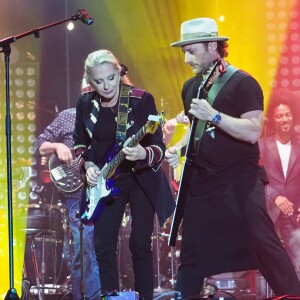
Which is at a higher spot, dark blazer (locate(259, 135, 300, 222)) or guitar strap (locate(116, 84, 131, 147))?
guitar strap (locate(116, 84, 131, 147))

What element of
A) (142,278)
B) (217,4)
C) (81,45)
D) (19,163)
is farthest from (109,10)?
(142,278)

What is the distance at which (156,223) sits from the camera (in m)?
7.16

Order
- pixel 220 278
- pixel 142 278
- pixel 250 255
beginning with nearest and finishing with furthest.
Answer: pixel 250 255
pixel 142 278
pixel 220 278

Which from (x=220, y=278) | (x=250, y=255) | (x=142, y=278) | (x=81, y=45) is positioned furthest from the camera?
(x=81, y=45)

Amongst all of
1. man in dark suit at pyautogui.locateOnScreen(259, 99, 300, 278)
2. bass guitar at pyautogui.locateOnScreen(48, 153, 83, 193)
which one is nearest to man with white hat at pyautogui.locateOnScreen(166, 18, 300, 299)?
bass guitar at pyautogui.locateOnScreen(48, 153, 83, 193)

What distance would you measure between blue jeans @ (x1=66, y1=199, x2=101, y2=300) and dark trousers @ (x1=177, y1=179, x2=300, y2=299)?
7.87 feet

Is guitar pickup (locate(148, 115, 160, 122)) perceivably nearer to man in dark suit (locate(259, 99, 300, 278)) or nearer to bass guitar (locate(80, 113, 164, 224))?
bass guitar (locate(80, 113, 164, 224))

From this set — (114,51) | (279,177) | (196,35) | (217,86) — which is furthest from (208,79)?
(114,51)

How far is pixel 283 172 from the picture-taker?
6.98 metres

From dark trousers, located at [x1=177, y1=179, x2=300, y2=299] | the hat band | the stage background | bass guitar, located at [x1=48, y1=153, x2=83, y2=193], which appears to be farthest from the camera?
the stage background

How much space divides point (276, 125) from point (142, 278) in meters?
3.14

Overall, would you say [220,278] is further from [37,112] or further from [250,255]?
[250,255]

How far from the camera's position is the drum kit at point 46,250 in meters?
7.09

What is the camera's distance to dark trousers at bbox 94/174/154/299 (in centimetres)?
448
